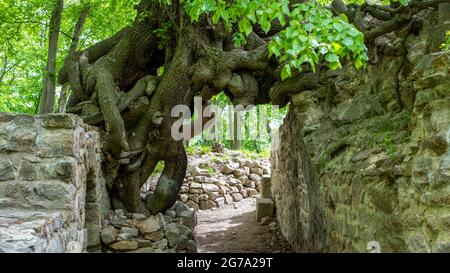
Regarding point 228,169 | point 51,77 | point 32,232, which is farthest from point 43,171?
point 228,169

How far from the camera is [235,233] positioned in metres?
8.70

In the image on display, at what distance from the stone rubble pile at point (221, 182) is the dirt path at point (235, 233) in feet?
1.75

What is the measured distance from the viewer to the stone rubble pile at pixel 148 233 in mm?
5523

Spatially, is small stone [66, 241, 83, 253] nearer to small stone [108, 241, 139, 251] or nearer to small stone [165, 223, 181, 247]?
small stone [108, 241, 139, 251]

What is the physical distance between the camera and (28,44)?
1305 cm

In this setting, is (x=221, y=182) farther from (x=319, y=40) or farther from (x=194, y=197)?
(x=319, y=40)

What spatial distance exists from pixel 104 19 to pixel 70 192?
22.5 ft

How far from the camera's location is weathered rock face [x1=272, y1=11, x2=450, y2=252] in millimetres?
2488

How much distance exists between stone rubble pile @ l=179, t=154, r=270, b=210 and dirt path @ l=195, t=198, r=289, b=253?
1.75ft

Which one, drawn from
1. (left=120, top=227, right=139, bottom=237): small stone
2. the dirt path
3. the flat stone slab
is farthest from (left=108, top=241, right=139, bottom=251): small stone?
the flat stone slab

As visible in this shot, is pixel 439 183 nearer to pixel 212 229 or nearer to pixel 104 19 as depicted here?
pixel 212 229

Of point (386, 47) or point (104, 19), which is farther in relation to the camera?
point (104, 19)

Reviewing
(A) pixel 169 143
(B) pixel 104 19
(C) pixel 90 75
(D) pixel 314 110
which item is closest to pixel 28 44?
(B) pixel 104 19

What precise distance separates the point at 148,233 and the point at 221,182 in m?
6.53
